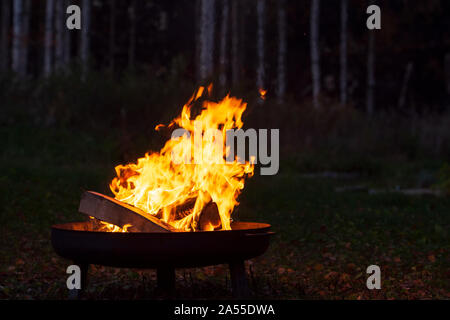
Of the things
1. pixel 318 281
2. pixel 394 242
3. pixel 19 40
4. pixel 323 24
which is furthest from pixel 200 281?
pixel 323 24

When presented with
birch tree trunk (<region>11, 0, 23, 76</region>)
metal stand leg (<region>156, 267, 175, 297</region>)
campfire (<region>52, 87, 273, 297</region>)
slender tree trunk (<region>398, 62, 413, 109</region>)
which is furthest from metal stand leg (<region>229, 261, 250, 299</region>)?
slender tree trunk (<region>398, 62, 413, 109</region>)

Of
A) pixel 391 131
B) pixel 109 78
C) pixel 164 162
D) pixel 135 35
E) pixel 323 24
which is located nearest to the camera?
pixel 164 162

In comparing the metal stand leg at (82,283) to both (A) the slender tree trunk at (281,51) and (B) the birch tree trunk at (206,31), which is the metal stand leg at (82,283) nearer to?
(B) the birch tree trunk at (206,31)

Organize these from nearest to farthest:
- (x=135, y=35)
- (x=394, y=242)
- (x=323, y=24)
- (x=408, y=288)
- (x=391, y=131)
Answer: (x=408, y=288)
(x=394, y=242)
(x=391, y=131)
(x=323, y=24)
(x=135, y=35)

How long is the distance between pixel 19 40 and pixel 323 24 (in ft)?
50.2

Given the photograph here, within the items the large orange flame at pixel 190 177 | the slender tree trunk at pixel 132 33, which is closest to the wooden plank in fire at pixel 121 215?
the large orange flame at pixel 190 177

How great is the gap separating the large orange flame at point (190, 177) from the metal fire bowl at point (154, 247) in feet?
1.57

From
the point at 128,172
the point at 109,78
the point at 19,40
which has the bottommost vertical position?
the point at 128,172

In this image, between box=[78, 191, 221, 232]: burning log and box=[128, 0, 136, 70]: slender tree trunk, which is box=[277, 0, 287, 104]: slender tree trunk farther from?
box=[78, 191, 221, 232]: burning log

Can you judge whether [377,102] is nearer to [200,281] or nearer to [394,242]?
[394,242]

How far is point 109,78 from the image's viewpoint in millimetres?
15453

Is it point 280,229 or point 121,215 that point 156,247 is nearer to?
point 121,215

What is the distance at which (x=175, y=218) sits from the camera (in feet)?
16.3

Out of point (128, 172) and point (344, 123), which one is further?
point (344, 123)
